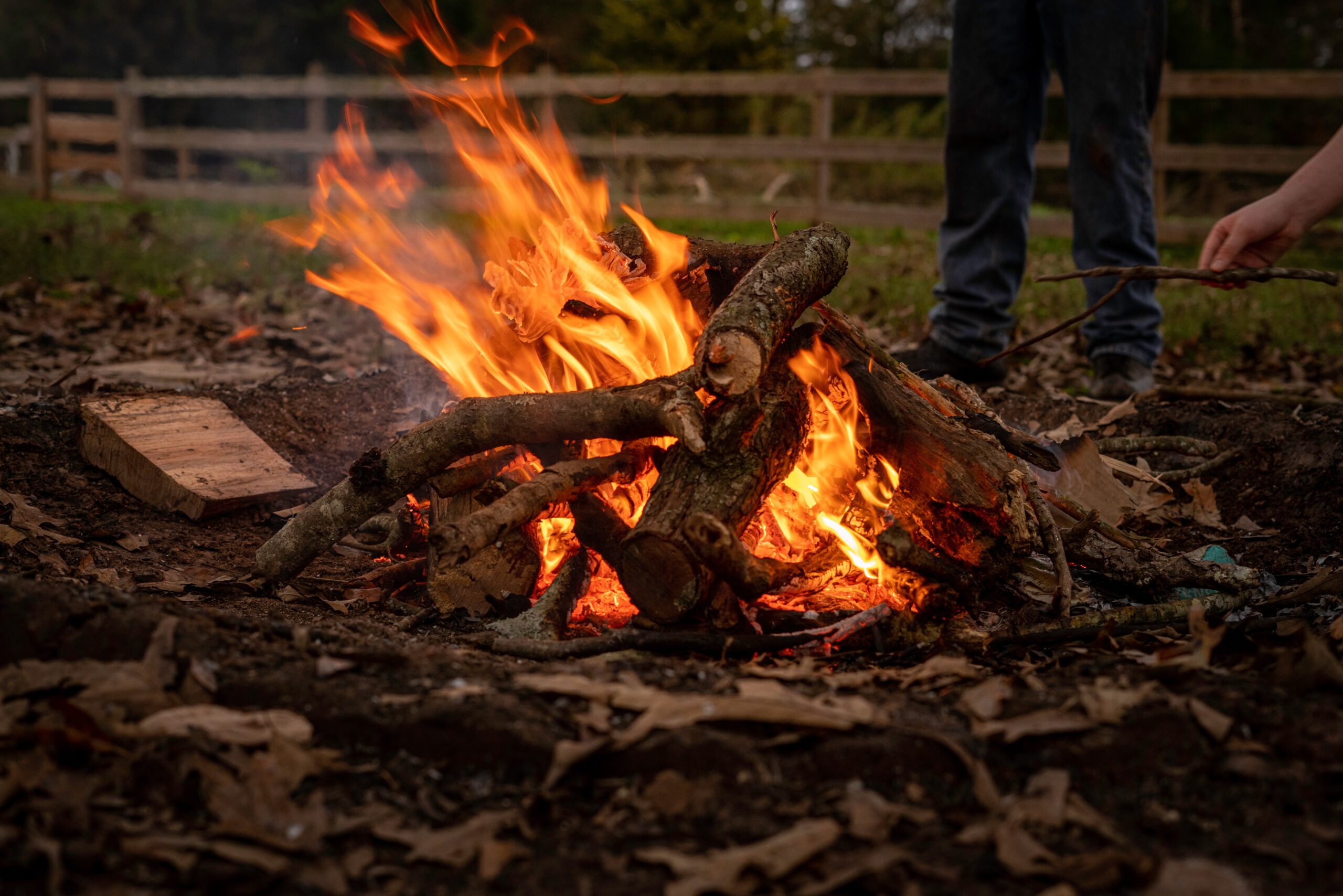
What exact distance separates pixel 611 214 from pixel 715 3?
7.40 m

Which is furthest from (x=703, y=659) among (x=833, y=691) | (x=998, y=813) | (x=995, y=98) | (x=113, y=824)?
(x=995, y=98)

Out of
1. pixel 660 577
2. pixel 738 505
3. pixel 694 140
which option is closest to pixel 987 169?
pixel 738 505

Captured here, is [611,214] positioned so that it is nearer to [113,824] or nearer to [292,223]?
[292,223]

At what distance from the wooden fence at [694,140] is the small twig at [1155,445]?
5772 millimetres

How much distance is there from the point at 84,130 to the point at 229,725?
58.9 ft

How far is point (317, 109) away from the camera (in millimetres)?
14359

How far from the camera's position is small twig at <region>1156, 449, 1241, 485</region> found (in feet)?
12.0

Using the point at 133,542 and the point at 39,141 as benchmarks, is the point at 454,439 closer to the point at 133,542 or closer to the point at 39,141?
the point at 133,542

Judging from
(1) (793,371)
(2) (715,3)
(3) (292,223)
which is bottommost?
(1) (793,371)

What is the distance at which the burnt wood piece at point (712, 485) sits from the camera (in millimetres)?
2332

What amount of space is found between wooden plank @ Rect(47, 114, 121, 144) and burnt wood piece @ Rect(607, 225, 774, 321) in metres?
15.7

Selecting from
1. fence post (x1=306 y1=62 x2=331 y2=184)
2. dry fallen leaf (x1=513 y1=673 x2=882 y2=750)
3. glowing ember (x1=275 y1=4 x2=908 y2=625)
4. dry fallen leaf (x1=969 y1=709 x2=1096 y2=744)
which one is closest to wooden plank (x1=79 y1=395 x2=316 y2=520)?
glowing ember (x1=275 y1=4 x2=908 y2=625)

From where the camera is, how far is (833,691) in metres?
1.97

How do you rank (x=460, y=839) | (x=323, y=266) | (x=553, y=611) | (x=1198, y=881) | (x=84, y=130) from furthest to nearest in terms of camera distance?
(x=84, y=130)
(x=323, y=266)
(x=553, y=611)
(x=460, y=839)
(x=1198, y=881)
